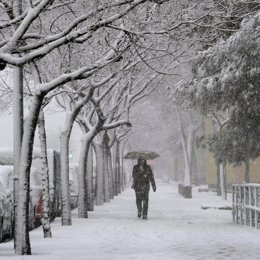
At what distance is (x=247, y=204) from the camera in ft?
58.6

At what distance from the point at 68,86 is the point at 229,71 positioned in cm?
438

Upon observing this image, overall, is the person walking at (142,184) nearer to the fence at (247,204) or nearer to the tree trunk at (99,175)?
the fence at (247,204)

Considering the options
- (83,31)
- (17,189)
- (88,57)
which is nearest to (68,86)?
(88,57)

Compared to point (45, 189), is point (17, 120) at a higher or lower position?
higher

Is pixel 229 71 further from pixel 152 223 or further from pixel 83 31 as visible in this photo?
pixel 83 31

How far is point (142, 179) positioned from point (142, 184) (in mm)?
157

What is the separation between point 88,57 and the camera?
17.8 m

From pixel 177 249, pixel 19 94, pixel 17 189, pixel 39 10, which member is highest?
pixel 39 10

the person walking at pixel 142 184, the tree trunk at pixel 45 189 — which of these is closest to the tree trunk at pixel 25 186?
the tree trunk at pixel 45 189

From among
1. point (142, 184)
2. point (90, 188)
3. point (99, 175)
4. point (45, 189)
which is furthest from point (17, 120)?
point (99, 175)

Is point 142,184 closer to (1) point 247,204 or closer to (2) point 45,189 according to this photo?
(1) point 247,204

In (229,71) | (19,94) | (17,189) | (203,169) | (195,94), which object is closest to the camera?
(17,189)

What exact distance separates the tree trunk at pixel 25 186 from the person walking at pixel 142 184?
9.39m

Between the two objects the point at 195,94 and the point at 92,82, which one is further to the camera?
the point at 195,94
